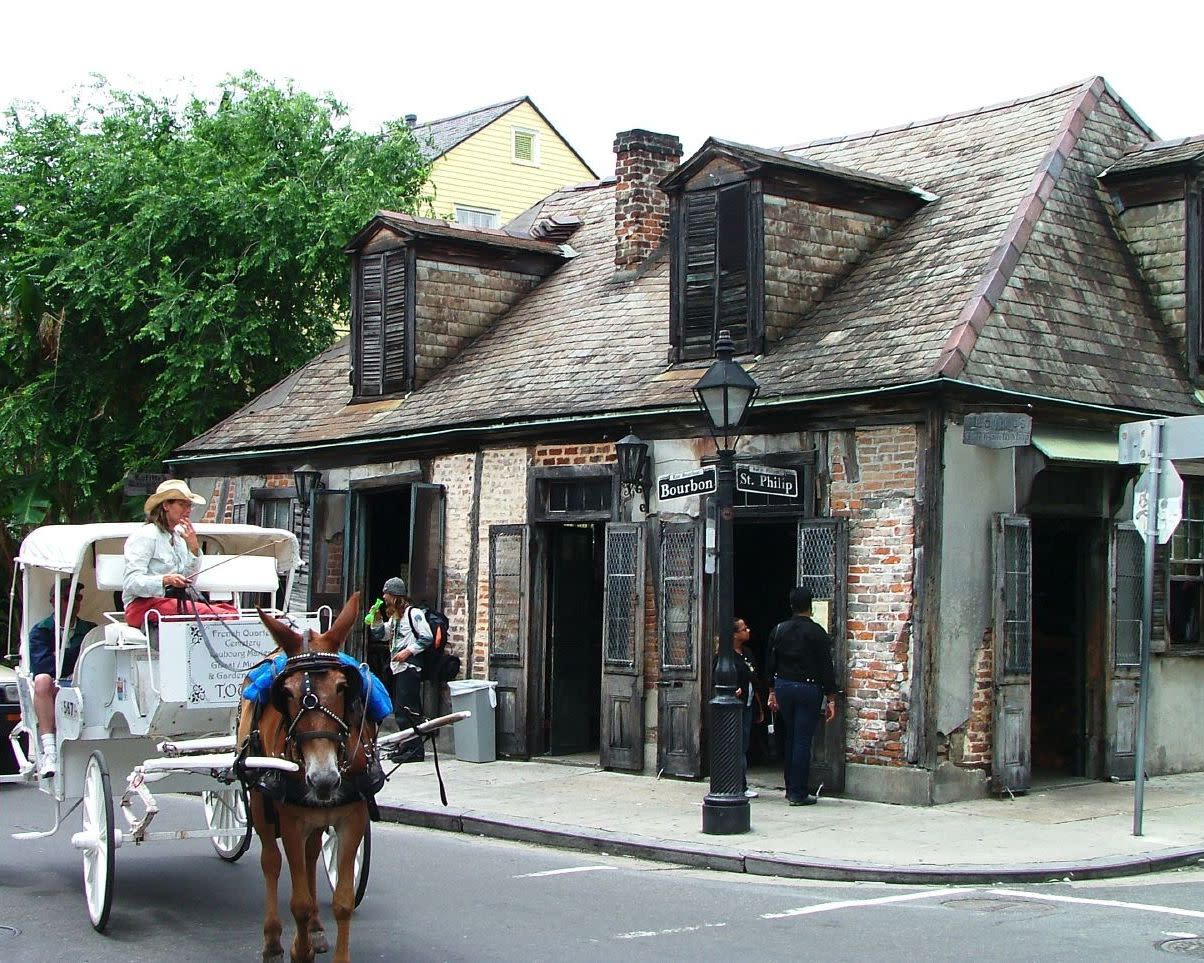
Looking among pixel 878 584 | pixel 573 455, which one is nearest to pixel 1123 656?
pixel 878 584

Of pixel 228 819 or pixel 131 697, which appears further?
pixel 228 819

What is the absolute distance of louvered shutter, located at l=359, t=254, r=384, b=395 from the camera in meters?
20.1

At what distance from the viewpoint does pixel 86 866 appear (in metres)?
8.95

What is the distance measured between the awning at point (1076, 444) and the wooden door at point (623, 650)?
12.5 feet

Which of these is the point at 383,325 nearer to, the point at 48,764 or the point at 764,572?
the point at 764,572

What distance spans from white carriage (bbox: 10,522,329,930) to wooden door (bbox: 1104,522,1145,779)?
301 inches

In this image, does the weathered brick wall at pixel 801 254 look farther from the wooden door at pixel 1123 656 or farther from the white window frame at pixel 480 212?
the white window frame at pixel 480 212

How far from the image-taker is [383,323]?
2005 cm

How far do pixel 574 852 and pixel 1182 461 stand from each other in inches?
277

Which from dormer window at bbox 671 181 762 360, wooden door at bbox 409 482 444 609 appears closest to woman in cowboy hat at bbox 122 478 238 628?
dormer window at bbox 671 181 762 360

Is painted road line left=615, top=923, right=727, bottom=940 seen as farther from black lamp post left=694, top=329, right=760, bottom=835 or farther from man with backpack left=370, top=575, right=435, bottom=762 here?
man with backpack left=370, top=575, right=435, bottom=762

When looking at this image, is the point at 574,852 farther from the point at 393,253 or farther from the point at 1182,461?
the point at 393,253

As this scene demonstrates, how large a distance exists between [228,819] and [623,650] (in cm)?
577

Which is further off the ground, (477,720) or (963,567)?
(963,567)
